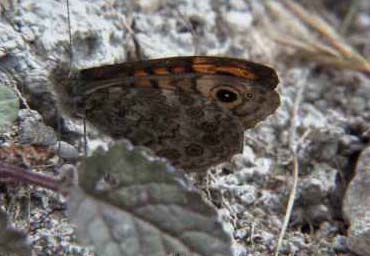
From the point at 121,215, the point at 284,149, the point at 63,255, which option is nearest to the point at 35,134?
the point at 63,255

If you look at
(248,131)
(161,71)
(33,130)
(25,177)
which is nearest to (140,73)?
(161,71)

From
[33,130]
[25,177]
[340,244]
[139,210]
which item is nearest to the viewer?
[139,210]

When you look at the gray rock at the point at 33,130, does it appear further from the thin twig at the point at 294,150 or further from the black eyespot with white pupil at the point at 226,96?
the thin twig at the point at 294,150

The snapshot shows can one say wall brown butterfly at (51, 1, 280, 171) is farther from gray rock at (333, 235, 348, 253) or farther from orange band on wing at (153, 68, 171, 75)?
gray rock at (333, 235, 348, 253)

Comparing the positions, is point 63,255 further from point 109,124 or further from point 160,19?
point 160,19

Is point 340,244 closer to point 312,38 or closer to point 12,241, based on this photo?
point 12,241

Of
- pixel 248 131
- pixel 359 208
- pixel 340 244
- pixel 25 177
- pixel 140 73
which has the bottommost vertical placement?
pixel 340 244

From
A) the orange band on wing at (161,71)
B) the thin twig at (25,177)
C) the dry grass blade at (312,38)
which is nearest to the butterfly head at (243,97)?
the orange band on wing at (161,71)

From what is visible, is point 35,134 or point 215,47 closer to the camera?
point 35,134
